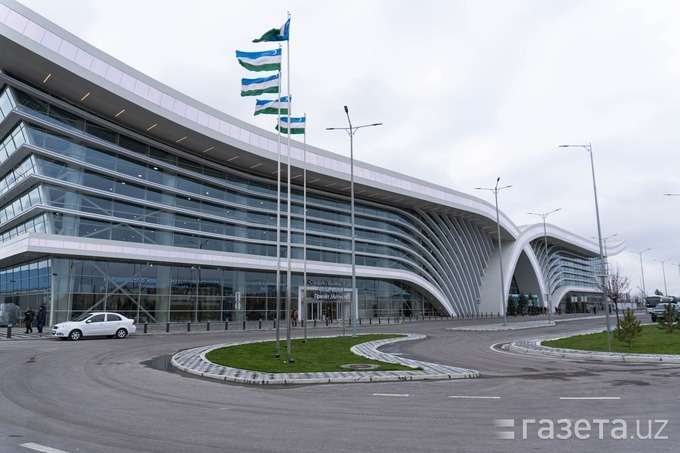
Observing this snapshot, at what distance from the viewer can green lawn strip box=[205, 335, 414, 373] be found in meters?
14.6

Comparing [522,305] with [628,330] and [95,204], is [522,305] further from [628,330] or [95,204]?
[95,204]

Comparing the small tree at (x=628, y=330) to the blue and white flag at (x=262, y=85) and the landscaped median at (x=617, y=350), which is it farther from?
the blue and white flag at (x=262, y=85)

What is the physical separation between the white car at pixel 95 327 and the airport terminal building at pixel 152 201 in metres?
9.07

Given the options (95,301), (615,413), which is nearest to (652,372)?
(615,413)

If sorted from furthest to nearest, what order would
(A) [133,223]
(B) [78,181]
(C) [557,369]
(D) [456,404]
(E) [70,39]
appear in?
(A) [133,223]
(B) [78,181]
(E) [70,39]
(C) [557,369]
(D) [456,404]

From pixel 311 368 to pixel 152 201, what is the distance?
105ft

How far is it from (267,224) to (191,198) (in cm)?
902

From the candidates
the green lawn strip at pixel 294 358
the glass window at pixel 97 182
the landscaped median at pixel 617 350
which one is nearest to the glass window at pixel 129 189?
the glass window at pixel 97 182

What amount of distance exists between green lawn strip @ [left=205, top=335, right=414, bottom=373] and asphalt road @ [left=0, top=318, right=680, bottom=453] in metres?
2.27

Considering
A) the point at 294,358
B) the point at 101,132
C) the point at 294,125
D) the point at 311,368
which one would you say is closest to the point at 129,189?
the point at 101,132

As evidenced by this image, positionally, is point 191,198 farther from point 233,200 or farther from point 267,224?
point 267,224

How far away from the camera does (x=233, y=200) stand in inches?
1943

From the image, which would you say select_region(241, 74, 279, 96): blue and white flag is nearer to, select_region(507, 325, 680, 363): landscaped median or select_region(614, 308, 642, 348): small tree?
select_region(507, 325, 680, 363): landscaped median

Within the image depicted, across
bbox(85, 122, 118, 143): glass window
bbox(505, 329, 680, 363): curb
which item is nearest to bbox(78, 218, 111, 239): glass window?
bbox(85, 122, 118, 143): glass window
